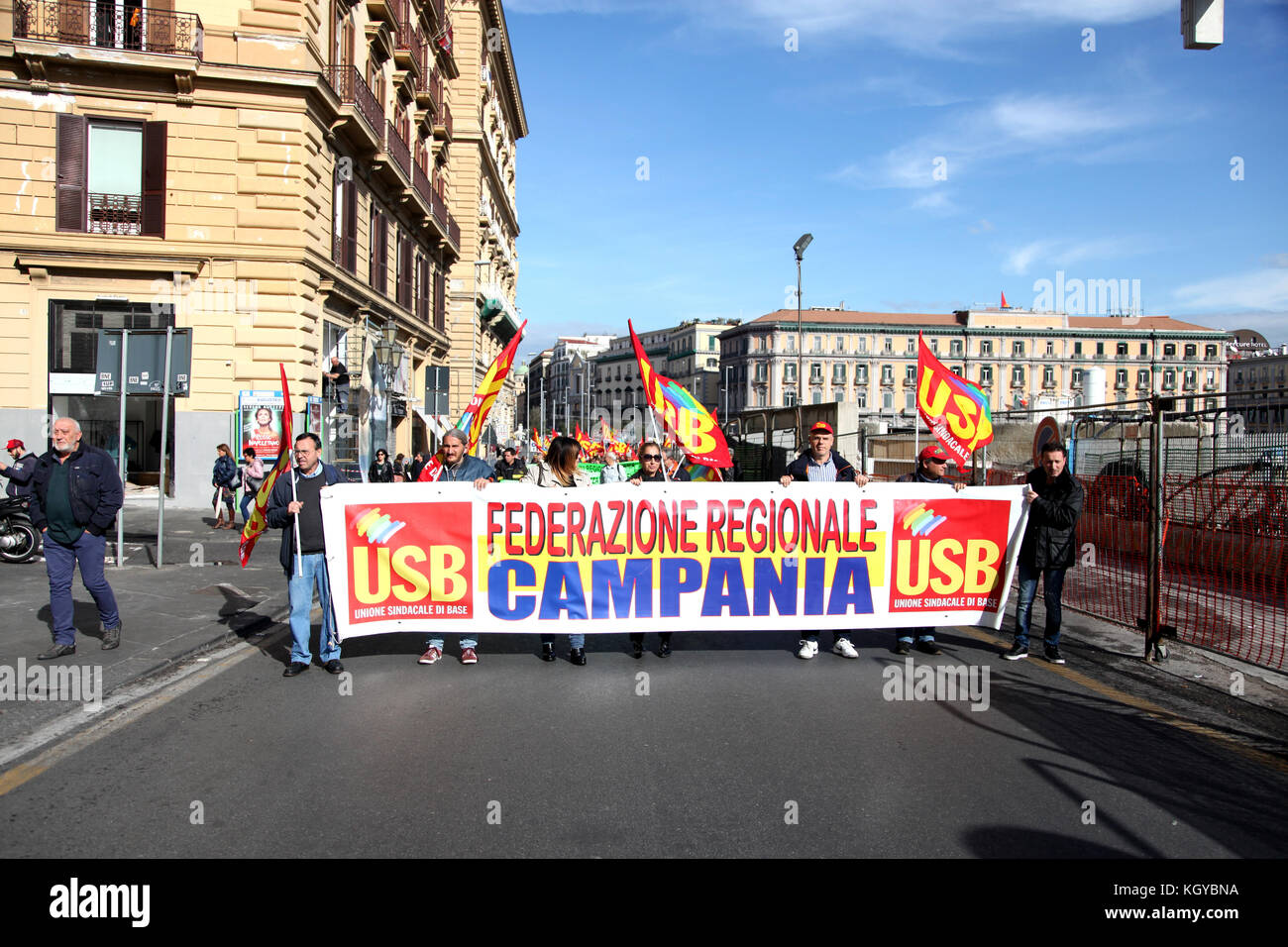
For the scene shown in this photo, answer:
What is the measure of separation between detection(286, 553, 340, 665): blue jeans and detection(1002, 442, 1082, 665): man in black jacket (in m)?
5.31

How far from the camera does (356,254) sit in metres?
26.2

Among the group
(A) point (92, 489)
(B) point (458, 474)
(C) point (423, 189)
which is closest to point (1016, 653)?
(B) point (458, 474)

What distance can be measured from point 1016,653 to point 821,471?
6.95ft

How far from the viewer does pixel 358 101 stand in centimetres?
2448

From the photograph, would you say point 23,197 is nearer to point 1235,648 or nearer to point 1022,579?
point 1022,579

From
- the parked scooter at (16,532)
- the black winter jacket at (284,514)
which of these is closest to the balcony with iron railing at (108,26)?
the parked scooter at (16,532)

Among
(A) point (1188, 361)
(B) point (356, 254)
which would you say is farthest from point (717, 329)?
(B) point (356, 254)

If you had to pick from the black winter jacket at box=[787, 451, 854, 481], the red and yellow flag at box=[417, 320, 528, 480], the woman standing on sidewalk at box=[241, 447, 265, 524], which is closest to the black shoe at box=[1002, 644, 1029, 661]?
the black winter jacket at box=[787, 451, 854, 481]

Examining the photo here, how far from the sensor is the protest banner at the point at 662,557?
738cm

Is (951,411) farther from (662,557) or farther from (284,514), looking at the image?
(284,514)

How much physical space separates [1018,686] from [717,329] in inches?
5987

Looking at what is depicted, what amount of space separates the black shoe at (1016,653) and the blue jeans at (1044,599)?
0.11 ft

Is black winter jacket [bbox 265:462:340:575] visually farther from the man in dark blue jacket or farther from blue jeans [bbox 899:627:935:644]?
blue jeans [bbox 899:627:935:644]

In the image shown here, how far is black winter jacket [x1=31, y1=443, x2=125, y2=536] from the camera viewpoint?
7.35m
